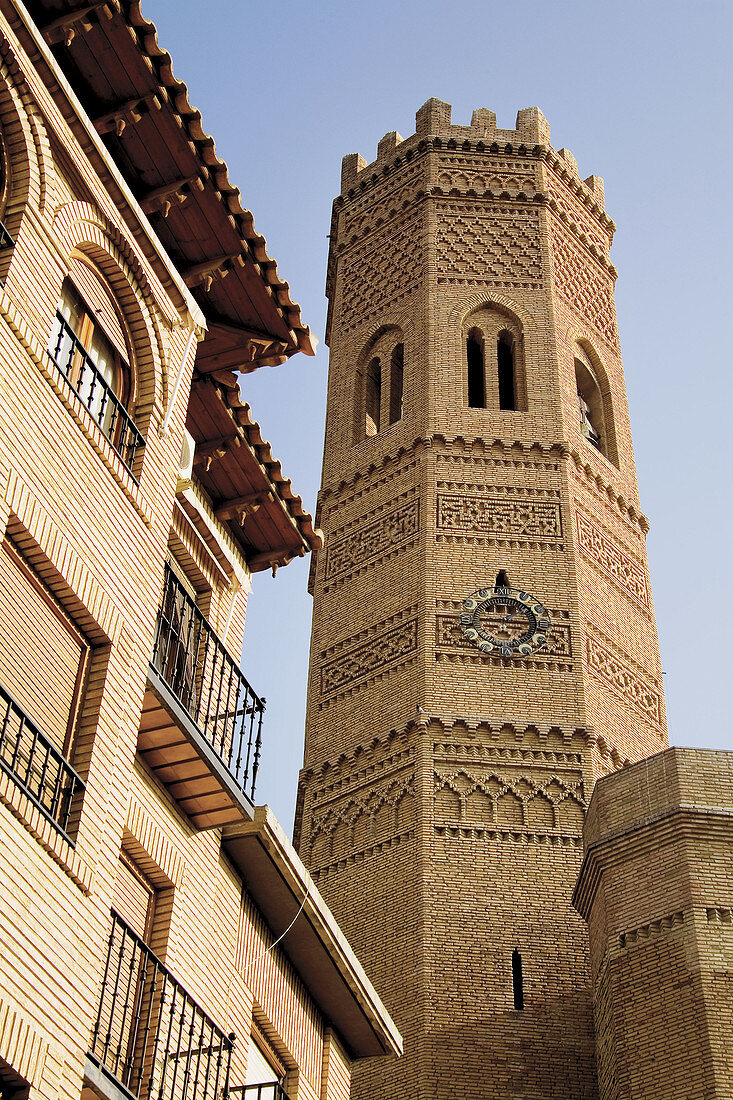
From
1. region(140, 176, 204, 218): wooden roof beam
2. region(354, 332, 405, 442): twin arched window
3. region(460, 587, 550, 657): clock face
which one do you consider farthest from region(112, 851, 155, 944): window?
region(354, 332, 405, 442): twin arched window

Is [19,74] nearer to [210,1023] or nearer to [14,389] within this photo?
[14,389]

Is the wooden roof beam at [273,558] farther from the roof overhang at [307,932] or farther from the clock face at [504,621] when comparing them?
the clock face at [504,621]

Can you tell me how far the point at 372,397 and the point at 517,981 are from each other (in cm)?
921

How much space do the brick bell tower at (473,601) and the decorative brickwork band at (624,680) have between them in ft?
0.12

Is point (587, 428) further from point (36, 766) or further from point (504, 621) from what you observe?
point (36, 766)

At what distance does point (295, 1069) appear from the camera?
1022cm

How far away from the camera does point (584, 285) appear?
79.0ft

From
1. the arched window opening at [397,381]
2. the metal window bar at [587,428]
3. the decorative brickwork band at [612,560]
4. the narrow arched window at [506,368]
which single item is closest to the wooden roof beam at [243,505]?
the decorative brickwork band at [612,560]

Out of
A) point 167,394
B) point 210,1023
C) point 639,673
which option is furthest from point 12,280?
point 639,673

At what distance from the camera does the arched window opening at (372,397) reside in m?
22.5

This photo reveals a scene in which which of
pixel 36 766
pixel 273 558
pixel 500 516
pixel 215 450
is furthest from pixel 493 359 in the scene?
pixel 36 766

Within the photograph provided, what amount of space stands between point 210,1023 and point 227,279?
4606 millimetres

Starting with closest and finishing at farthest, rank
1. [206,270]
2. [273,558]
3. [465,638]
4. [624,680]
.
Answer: [206,270], [273,558], [465,638], [624,680]

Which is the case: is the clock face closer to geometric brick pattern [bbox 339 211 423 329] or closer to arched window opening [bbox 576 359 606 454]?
arched window opening [bbox 576 359 606 454]
